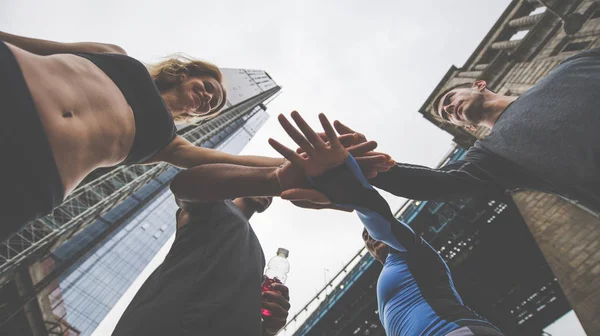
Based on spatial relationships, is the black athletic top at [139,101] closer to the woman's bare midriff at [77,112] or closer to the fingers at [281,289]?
the woman's bare midriff at [77,112]

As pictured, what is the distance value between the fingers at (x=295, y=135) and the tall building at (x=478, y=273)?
10.6 meters

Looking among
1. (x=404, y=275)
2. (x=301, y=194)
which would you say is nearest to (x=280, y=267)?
(x=404, y=275)

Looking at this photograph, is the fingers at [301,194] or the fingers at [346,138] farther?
the fingers at [346,138]

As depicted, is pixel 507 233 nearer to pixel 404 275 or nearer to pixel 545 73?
pixel 545 73

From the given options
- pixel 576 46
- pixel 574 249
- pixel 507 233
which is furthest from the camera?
pixel 507 233

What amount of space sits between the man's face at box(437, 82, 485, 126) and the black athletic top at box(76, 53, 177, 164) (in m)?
3.37

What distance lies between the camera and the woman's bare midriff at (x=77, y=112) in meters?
0.98

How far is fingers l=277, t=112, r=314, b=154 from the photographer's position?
135 cm

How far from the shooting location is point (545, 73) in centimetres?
775

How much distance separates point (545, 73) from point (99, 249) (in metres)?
40.9

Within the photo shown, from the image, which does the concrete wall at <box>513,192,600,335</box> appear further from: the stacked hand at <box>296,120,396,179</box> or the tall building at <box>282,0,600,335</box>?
the stacked hand at <box>296,120,396,179</box>

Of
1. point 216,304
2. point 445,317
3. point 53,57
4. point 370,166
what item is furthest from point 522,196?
point 53,57

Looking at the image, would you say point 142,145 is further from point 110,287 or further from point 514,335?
point 110,287

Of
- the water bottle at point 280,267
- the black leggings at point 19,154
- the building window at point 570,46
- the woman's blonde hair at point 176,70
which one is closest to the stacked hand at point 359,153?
the black leggings at point 19,154
